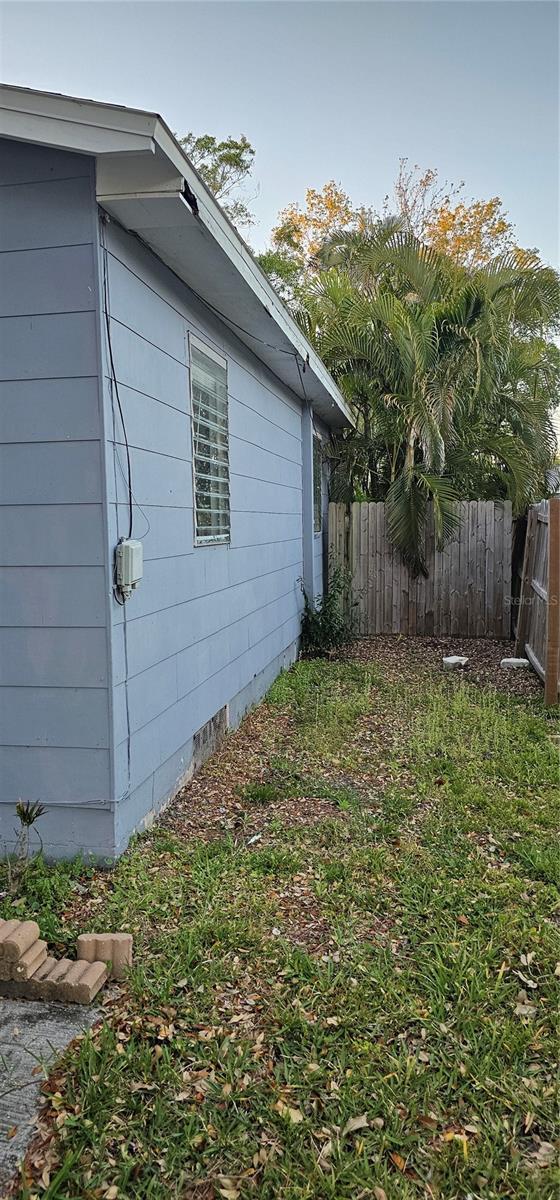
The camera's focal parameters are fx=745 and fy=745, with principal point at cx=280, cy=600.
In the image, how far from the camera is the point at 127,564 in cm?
306

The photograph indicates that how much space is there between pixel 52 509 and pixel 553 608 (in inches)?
155

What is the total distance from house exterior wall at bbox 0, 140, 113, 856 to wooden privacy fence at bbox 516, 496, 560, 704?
12.4ft

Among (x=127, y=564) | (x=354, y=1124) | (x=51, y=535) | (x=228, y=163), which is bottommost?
(x=354, y=1124)

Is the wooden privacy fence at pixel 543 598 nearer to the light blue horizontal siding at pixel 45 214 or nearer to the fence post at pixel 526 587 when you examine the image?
the fence post at pixel 526 587

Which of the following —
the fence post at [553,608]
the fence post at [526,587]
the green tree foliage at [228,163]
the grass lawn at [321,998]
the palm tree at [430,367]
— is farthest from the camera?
the green tree foliage at [228,163]

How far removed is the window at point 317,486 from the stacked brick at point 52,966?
6.69m

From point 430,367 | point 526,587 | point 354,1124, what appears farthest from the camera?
point 430,367

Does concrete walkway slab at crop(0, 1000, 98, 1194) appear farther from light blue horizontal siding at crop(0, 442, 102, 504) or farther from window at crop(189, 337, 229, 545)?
window at crop(189, 337, 229, 545)

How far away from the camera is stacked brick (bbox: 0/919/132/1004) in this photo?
7.57 ft

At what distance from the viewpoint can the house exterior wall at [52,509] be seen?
2.93 metres

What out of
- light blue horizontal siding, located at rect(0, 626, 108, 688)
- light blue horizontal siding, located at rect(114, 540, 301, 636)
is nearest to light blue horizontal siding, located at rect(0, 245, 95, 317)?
light blue horizontal siding, located at rect(114, 540, 301, 636)

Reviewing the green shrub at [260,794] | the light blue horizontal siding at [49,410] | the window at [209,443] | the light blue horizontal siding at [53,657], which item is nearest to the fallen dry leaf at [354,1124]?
the light blue horizontal siding at [53,657]

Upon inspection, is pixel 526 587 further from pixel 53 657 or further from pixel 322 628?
pixel 53 657

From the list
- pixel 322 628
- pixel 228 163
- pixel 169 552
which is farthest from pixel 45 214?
pixel 228 163
